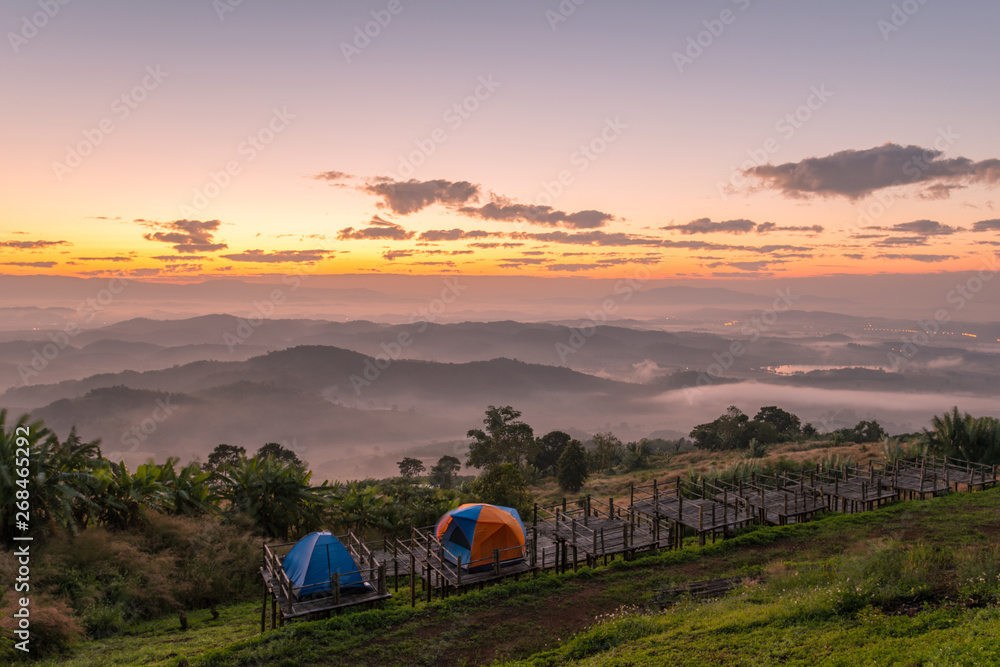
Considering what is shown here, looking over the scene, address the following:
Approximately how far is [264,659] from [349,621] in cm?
210

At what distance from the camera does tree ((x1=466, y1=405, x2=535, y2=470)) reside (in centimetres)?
6241

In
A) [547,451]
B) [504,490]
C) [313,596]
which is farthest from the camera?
[547,451]

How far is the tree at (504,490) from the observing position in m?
25.0

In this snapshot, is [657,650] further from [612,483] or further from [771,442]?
[771,442]

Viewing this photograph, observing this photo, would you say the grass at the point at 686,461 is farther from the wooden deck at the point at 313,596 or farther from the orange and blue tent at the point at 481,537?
the wooden deck at the point at 313,596

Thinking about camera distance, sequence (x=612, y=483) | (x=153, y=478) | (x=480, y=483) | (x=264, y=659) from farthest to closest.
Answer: (x=612, y=483)
(x=480, y=483)
(x=153, y=478)
(x=264, y=659)

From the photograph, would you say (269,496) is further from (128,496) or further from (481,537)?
(481,537)

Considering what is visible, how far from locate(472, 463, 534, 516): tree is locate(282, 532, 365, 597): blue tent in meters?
10.9

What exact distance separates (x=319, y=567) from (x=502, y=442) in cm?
4995

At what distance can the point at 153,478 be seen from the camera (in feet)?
62.6

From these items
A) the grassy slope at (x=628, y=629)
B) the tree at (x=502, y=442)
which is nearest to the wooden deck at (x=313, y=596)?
the grassy slope at (x=628, y=629)

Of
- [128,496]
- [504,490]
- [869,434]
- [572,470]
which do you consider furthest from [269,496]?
[869,434]

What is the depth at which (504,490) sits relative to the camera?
25.2m

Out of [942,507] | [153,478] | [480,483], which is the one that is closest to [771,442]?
[942,507]
